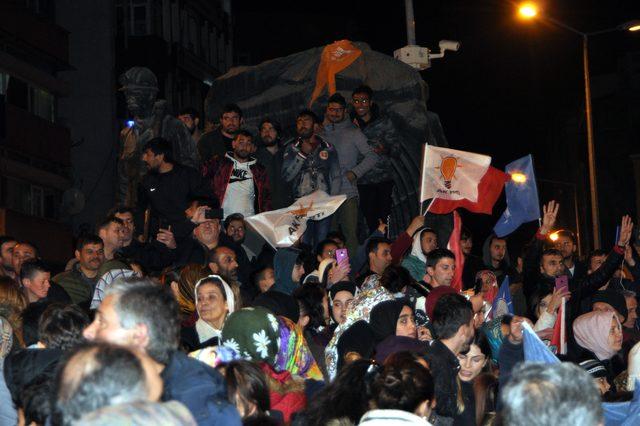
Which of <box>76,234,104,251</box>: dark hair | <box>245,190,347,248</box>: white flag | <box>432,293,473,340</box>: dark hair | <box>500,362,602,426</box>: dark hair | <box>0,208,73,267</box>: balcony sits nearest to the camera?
<box>500,362,602,426</box>: dark hair

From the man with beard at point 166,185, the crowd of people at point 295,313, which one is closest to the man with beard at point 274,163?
the crowd of people at point 295,313

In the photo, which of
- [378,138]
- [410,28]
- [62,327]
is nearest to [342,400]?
[62,327]

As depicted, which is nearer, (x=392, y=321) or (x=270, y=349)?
(x=270, y=349)

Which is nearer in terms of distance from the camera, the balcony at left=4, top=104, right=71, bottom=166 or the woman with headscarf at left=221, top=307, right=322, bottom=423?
the woman with headscarf at left=221, top=307, right=322, bottom=423

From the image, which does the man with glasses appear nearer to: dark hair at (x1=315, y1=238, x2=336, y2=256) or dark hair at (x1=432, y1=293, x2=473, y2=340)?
dark hair at (x1=315, y1=238, x2=336, y2=256)

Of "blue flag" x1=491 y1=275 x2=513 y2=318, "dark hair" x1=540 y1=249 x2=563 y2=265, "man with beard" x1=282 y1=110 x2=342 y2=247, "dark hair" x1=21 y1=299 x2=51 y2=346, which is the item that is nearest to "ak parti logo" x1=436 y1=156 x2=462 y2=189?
"man with beard" x1=282 y1=110 x2=342 y2=247

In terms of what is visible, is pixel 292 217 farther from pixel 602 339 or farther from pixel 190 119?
pixel 602 339

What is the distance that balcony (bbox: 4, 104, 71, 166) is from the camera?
121 feet

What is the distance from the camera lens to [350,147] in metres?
17.4

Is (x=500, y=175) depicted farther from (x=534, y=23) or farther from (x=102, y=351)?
(x=534, y=23)

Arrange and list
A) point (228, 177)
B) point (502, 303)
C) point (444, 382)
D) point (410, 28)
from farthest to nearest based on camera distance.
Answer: point (410, 28) → point (228, 177) → point (502, 303) → point (444, 382)

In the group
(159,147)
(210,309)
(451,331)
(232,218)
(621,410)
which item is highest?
(159,147)

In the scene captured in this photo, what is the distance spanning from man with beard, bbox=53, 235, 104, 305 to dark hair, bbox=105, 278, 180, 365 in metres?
6.82

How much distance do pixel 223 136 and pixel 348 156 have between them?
64.0 inches
